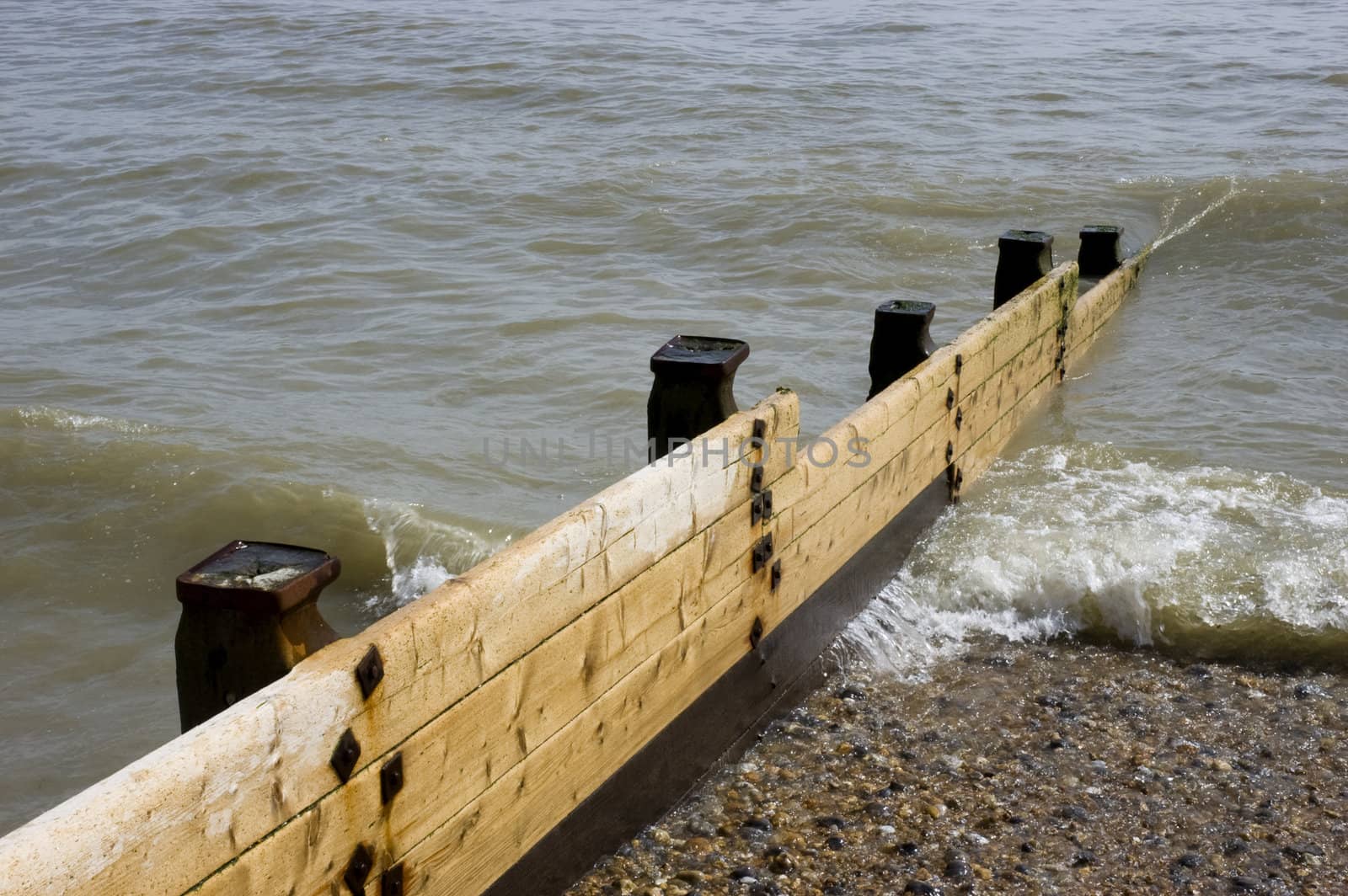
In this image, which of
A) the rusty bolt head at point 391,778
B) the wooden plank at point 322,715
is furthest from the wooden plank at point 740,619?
the wooden plank at point 322,715

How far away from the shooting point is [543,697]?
3428 mm

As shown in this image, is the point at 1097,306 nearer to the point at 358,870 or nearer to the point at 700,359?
the point at 700,359

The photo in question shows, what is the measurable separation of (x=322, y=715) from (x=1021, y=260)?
557 cm

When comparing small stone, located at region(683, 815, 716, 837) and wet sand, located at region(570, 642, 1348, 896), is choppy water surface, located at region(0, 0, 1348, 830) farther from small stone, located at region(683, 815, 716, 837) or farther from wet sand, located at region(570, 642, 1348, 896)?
small stone, located at region(683, 815, 716, 837)

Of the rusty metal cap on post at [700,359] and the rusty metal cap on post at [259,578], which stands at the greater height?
the rusty metal cap on post at [700,359]

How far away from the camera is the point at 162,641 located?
18.6 ft

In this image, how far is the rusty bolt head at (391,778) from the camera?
2916 mm

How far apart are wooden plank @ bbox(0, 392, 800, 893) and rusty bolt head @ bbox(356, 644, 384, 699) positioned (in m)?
0.02

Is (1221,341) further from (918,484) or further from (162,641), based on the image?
(162,641)

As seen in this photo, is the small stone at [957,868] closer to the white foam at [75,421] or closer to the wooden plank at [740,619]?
the wooden plank at [740,619]

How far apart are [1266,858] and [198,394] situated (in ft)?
22.5

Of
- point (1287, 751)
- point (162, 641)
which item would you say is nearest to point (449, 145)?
point (162, 641)

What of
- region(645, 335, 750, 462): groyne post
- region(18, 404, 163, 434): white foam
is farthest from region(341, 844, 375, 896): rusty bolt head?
region(18, 404, 163, 434): white foam

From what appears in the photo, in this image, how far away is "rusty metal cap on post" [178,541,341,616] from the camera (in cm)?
280
